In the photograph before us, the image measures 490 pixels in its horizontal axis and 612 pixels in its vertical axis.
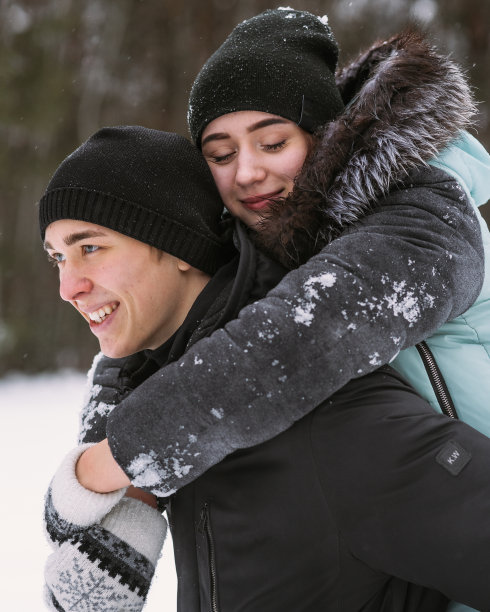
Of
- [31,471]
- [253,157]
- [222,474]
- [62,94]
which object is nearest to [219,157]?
[253,157]

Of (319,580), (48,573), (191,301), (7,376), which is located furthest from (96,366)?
(7,376)

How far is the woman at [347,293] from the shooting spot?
137 centimetres

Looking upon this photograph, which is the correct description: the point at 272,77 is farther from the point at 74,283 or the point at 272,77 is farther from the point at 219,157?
the point at 74,283

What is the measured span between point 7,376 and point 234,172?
22.4 feet

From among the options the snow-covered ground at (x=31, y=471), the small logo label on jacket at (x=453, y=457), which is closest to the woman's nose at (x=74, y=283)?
the small logo label on jacket at (x=453, y=457)

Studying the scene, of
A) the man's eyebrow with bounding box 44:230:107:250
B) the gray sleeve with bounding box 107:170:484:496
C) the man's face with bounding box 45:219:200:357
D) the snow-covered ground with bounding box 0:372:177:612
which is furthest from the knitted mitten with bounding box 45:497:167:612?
the snow-covered ground with bounding box 0:372:177:612

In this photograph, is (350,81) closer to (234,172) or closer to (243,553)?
(234,172)

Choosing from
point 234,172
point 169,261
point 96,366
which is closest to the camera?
point 169,261

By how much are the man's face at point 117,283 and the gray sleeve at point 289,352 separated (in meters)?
0.45

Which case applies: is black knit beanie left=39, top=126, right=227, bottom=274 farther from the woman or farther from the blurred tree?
the blurred tree

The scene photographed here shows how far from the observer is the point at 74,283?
188 centimetres

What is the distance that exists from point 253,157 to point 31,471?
4.02 meters

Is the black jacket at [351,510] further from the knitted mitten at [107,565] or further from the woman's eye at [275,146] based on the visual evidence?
the woman's eye at [275,146]

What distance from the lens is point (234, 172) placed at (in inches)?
83.8
